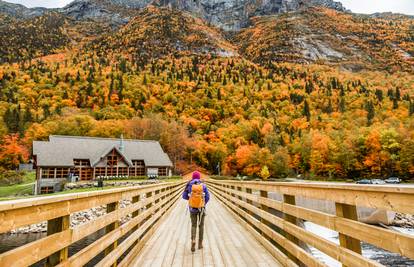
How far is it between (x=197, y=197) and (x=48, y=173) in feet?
148

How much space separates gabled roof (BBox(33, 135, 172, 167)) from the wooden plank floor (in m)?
42.7

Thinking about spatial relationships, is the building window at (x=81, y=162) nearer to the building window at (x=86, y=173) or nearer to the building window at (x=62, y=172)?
the building window at (x=86, y=173)

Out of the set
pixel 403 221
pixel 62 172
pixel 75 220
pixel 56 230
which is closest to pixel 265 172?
pixel 62 172

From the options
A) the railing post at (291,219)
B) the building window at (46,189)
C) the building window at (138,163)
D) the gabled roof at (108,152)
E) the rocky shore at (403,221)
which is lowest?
the rocky shore at (403,221)

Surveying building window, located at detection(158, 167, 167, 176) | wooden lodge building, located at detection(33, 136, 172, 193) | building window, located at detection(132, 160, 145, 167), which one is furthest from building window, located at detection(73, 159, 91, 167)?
building window, located at detection(158, 167, 167, 176)

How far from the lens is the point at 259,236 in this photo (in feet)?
23.4

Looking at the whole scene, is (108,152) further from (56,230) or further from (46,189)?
(56,230)

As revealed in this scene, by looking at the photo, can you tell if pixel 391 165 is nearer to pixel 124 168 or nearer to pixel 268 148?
pixel 268 148

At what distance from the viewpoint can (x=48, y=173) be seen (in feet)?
148

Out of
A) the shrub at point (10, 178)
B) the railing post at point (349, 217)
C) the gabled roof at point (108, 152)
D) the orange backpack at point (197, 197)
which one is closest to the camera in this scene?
→ the railing post at point (349, 217)

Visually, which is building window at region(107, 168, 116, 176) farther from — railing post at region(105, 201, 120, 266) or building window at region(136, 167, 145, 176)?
railing post at region(105, 201, 120, 266)

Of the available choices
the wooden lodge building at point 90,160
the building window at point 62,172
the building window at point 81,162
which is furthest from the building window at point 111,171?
the building window at point 62,172

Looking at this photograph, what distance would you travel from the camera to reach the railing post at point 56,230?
2648 mm

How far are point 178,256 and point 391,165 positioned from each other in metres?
60.3
